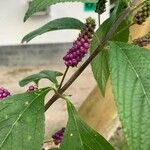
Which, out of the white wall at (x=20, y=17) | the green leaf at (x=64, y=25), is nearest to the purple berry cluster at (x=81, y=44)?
the green leaf at (x=64, y=25)

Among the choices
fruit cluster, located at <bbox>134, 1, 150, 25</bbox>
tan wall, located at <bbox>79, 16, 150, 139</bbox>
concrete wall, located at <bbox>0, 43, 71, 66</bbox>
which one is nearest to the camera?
fruit cluster, located at <bbox>134, 1, 150, 25</bbox>

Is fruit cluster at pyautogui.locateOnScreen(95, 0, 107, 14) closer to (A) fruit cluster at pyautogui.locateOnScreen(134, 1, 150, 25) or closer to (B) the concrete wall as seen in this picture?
(A) fruit cluster at pyautogui.locateOnScreen(134, 1, 150, 25)

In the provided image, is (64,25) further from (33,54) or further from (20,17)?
(33,54)

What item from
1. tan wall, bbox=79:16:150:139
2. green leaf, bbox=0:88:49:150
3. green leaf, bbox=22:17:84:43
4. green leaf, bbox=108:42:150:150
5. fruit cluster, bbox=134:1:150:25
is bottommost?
tan wall, bbox=79:16:150:139

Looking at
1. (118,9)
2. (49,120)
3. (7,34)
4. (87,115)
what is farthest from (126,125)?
(7,34)

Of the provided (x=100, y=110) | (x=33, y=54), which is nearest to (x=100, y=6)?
(x=100, y=110)

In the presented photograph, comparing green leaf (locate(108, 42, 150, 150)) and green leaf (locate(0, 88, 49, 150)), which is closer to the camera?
green leaf (locate(108, 42, 150, 150))

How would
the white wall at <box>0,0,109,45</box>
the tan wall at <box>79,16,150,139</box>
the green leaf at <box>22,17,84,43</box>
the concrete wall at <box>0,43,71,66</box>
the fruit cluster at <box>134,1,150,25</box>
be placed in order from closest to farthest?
the fruit cluster at <box>134,1,150,25</box>
the green leaf at <box>22,17,84,43</box>
the tan wall at <box>79,16,150,139</box>
the white wall at <box>0,0,109,45</box>
the concrete wall at <box>0,43,71,66</box>

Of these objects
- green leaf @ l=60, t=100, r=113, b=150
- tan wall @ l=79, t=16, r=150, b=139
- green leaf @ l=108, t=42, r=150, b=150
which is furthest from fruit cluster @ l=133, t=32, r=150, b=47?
tan wall @ l=79, t=16, r=150, b=139
